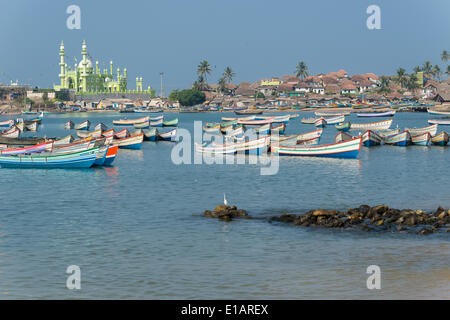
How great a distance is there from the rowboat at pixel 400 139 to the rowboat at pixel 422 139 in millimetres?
705

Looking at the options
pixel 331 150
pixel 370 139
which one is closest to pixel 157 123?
pixel 370 139

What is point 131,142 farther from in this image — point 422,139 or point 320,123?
point 320,123

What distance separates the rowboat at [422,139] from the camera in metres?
65.5

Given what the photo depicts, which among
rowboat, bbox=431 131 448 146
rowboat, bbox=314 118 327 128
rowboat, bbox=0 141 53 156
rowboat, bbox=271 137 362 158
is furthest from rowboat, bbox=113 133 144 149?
rowboat, bbox=314 118 327 128

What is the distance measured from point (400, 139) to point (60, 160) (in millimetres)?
35971

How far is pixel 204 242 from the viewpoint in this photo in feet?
76.7

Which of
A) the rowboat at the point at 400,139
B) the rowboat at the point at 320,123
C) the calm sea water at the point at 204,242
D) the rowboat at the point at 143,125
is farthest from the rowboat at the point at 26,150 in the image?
the rowboat at the point at 320,123

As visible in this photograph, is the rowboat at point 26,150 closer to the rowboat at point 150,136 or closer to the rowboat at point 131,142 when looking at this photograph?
the rowboat at point 131,142

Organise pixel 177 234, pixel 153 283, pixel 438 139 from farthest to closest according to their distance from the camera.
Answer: pixel 438 139, pixel 177 234, pixel 153 283

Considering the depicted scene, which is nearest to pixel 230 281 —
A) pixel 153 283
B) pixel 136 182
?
pixel 153 283
